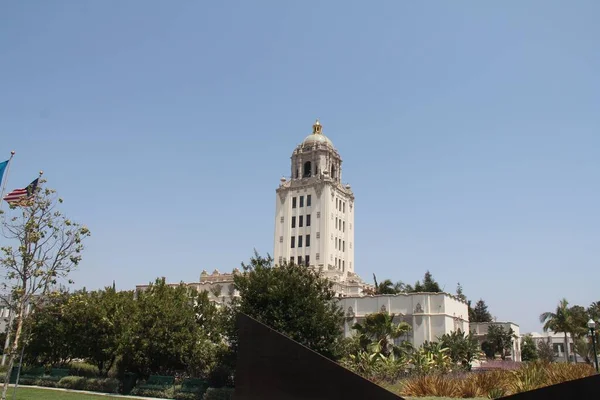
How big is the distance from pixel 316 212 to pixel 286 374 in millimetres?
60939

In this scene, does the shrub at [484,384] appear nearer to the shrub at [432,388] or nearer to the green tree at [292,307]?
the shrub at [432,388]

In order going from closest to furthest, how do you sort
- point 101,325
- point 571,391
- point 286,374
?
1. point 571,391
2. point 286,374
3. point 101,325

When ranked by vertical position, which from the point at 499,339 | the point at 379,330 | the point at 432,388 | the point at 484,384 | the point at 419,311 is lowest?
the point at 432,388

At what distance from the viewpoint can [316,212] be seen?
232 feet

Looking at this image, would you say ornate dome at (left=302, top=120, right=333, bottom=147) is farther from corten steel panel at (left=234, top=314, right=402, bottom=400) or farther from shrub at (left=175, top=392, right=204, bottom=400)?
corten steel panel at (left=234, top=314, right=402, bottom=400)

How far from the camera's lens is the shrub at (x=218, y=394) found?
74.2ft

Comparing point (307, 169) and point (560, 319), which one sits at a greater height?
point (307, 169)

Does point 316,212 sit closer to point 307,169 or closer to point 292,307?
point 307,169

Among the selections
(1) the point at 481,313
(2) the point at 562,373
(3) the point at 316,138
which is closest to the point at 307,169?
(3) the point at 316,138

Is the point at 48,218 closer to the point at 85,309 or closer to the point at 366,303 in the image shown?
the point at 85,309

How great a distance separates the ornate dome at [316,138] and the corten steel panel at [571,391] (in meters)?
67.5

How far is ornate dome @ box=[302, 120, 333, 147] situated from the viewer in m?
75.6

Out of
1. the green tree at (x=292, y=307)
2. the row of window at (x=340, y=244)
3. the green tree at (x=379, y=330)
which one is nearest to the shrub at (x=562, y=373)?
the green tree at (x=292, y=307)

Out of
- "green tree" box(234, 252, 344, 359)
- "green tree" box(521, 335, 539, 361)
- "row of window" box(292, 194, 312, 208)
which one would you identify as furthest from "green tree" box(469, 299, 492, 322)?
"green tree" box(234, 252, 344, 359)
